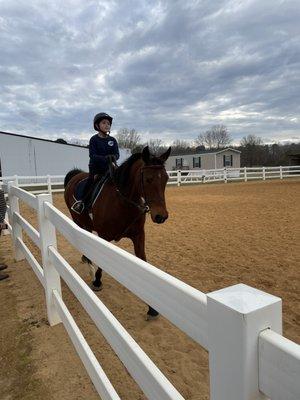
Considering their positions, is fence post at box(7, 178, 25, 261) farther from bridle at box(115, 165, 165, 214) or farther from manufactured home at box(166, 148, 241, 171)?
manufactured home at box(166, 148, 241, 171)

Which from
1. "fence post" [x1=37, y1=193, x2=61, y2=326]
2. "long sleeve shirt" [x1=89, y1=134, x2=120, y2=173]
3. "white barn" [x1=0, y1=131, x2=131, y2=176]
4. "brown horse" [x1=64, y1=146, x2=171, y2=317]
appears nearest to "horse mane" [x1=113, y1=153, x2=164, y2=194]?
"brown horse" [x1=64, y1=146, x2=171, y2=317]

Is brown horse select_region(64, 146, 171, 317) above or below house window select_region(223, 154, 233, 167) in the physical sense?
below

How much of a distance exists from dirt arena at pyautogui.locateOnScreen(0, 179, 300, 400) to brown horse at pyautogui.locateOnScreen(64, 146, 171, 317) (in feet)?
1.84

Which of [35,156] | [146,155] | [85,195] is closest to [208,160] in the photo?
[35,156]

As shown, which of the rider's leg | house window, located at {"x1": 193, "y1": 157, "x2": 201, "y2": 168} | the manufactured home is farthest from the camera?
house window, located at {"x1": 193, "y1": 157, "x2": 201, "y2": 168}

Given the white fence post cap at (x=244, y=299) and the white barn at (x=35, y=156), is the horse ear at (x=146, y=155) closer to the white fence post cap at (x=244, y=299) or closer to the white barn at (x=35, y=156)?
the white fence post cap at (x=244, y=299)

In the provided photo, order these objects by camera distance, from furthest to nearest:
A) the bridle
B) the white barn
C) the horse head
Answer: the white barn
the bridle
the horse head

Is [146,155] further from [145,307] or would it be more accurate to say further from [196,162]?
[196,162]

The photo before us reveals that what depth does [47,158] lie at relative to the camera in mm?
33094

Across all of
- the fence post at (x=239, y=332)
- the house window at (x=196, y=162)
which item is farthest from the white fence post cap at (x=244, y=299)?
the house window at (x=196, y=162)

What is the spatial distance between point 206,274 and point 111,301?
171 centimetres

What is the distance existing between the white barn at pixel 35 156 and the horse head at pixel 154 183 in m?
25.3

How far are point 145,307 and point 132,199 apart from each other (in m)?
1.43

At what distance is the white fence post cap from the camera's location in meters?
0.84
